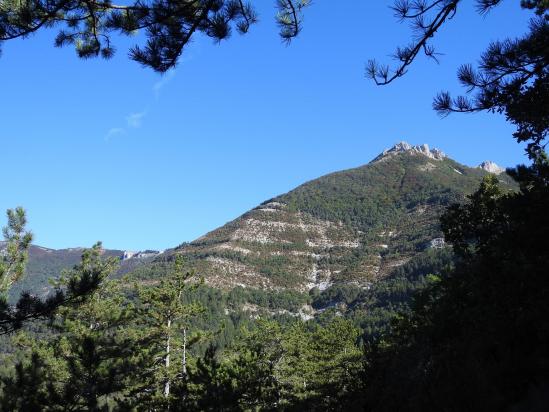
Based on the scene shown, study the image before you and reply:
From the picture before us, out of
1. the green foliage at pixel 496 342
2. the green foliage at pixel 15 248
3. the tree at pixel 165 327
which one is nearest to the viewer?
the green foliage at pixel 496 342

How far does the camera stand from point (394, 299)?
6412 inches

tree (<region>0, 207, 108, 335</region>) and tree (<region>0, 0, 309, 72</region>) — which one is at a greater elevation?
tree (<region>0, 0, 309, 72</region>)

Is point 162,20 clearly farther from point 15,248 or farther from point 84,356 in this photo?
point 84,356

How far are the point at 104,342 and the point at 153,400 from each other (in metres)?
3.60

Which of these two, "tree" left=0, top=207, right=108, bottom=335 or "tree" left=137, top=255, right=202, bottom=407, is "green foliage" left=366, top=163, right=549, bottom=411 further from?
"tree" left=137, top=255, right=202, bottom=407

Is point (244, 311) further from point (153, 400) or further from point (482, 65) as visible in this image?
point (482, 65)

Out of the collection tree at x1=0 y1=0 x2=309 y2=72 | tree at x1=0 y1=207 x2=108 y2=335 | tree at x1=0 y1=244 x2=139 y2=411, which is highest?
tree at x1=0 y1=0 x2=309 y2=72

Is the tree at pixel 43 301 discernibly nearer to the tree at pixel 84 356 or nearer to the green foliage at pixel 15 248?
the green foliage at pixel 15 248

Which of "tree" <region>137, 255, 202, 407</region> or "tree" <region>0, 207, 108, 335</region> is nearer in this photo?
"tree" <region>0, 207, 108, 335</region>

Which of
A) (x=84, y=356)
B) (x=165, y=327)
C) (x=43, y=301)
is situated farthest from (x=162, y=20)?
(x=165, y=327)

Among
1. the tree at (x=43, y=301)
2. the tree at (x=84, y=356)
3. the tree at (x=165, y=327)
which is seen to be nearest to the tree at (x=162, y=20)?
the tree at (x=43, y=301)

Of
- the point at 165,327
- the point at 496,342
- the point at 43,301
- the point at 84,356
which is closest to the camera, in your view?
the point at 496,342

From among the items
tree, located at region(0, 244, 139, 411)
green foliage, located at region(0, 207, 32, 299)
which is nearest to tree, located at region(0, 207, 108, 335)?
green foliage, located at region(0, 207, 32, 299)

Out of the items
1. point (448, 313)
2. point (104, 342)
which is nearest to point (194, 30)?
point (448, 313)
